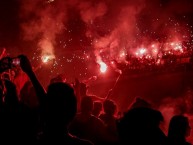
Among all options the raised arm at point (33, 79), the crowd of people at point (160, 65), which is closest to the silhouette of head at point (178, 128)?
the raised arm at point (33, 79)

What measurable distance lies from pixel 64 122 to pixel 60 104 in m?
0.13

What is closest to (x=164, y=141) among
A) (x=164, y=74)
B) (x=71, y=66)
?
(x=164, y=74)

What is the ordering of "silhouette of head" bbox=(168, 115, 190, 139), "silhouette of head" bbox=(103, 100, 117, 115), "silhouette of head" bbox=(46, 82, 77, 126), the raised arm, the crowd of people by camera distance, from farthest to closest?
the crowd of people
"silhouette of head" bbox=(103, 100, 117, 115)
"silhouette of head" bbox=(168, 115, 190, 139)
the raised arm
"silhouette of head" bbox=(46, 82, 77, 126)

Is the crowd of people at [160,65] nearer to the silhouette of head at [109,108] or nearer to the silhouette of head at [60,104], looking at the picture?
the silhouette of head at [109,108]

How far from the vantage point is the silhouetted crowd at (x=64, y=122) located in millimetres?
2135

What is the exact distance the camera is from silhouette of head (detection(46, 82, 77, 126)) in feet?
6.96

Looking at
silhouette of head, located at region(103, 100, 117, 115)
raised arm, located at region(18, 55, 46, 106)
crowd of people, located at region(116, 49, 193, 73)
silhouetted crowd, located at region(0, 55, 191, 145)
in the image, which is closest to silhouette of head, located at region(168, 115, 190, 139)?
silhouetted crowd, located at region(0, 55, 191, 145)

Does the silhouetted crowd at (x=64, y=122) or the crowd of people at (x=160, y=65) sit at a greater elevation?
the crowd of people at (x=160, y=65)

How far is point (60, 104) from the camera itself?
6.99ft

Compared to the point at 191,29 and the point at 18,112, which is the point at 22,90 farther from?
the point at 191,29

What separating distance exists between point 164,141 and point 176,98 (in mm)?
12034

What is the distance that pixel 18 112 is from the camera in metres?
3.01

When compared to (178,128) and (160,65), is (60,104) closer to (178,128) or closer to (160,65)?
(178,128)

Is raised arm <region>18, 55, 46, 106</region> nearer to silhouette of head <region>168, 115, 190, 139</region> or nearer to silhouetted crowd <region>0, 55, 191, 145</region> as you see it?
silhouetted crowd <region>0, 55, 191, 145</region>
